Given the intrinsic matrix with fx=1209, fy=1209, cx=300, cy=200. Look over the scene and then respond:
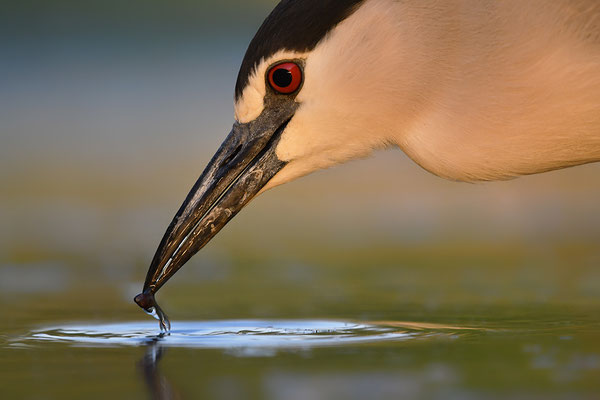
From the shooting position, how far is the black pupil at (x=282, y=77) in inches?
151

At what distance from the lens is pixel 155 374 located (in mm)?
3229

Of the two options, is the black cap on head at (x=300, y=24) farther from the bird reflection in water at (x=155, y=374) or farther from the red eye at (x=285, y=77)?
the bird reflection in water at (x=155, y=374)

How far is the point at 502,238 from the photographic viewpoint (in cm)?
584

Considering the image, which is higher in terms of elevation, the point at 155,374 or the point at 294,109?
the point at 294,109

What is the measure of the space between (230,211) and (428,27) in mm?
890

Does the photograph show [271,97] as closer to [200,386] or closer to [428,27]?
[428,27]

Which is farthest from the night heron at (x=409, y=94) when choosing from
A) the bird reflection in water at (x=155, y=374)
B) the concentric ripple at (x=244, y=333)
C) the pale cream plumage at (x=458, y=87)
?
the bird reflection in water at (x=155, y=374)

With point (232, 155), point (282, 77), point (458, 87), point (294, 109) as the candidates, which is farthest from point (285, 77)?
point (458, 87)

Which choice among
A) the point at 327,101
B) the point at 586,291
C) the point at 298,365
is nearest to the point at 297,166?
the point at 327,101

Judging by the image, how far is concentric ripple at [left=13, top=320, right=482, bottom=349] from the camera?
3662 mm

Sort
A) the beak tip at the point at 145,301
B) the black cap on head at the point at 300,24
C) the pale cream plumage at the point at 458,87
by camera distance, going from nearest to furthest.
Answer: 1. the pale cream plumage at the point at 458,87
2. the black cap on head at the point at 300,24
3. the beak tip at the point at 145,301

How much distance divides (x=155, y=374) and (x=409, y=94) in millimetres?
1235

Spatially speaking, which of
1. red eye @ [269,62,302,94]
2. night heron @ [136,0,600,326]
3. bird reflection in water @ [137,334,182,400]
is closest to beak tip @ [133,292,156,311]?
night heron @ [136,0,600,326]

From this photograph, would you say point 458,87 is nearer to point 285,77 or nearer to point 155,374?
point 285,77
